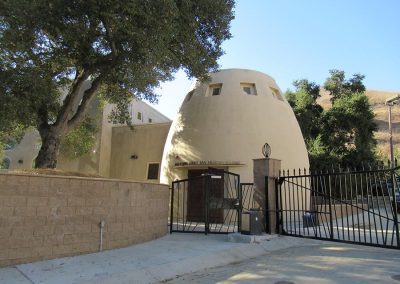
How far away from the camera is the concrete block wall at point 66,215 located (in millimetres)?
7051

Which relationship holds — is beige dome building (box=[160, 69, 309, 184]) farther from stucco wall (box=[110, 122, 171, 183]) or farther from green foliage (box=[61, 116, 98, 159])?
green foliage (box=[61, 116, 98, 159])

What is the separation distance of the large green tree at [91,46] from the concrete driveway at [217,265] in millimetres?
5689

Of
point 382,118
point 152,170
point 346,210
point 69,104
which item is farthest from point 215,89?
point 382,118

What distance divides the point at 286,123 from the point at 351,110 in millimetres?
14253

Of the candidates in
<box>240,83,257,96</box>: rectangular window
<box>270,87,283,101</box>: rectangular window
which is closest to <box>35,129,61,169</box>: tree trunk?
<box>240,83,257,96</box>: rectangular window

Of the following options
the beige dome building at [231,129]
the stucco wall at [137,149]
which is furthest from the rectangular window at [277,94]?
the stucco wall at [137,149]

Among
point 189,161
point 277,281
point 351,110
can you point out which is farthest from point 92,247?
point 351,110

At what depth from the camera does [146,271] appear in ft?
23.1

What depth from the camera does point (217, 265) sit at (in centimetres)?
820

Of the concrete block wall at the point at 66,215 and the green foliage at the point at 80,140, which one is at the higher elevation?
the green foliage at the point at 80,140

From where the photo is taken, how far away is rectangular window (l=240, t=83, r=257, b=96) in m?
17.6

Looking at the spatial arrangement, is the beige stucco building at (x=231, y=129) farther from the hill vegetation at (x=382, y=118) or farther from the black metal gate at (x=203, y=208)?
the hill vegetation at (x=382, y=118)

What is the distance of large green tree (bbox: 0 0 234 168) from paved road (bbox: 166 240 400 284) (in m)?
6.62

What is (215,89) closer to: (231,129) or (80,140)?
(231,129)
